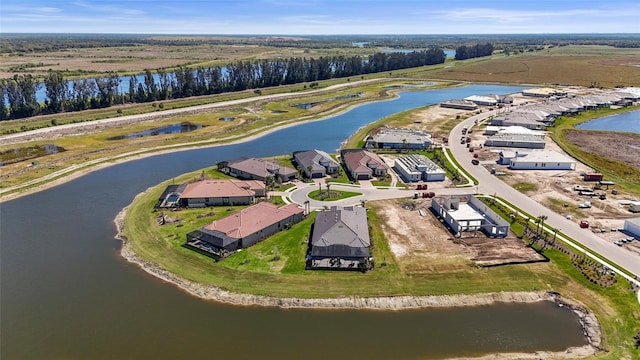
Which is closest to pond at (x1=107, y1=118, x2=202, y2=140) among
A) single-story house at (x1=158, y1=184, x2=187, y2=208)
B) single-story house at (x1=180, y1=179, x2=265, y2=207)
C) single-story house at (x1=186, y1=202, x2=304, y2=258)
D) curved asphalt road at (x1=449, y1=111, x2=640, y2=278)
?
single-story house at (x1=158, y1=184, x2=187, y2=208)

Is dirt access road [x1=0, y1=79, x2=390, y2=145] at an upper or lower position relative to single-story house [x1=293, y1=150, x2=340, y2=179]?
upper

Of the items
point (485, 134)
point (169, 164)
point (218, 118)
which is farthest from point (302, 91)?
point (169, 164)

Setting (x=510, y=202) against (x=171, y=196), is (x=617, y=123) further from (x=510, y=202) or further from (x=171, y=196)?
(x=171, y=196)

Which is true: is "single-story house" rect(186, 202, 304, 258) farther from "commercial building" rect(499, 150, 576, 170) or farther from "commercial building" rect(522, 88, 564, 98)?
"commercial building" rect(522, 88, 564, 98)

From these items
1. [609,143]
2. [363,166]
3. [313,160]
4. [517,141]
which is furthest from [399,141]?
[609,143]

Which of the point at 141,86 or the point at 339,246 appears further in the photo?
the point at 141,86
